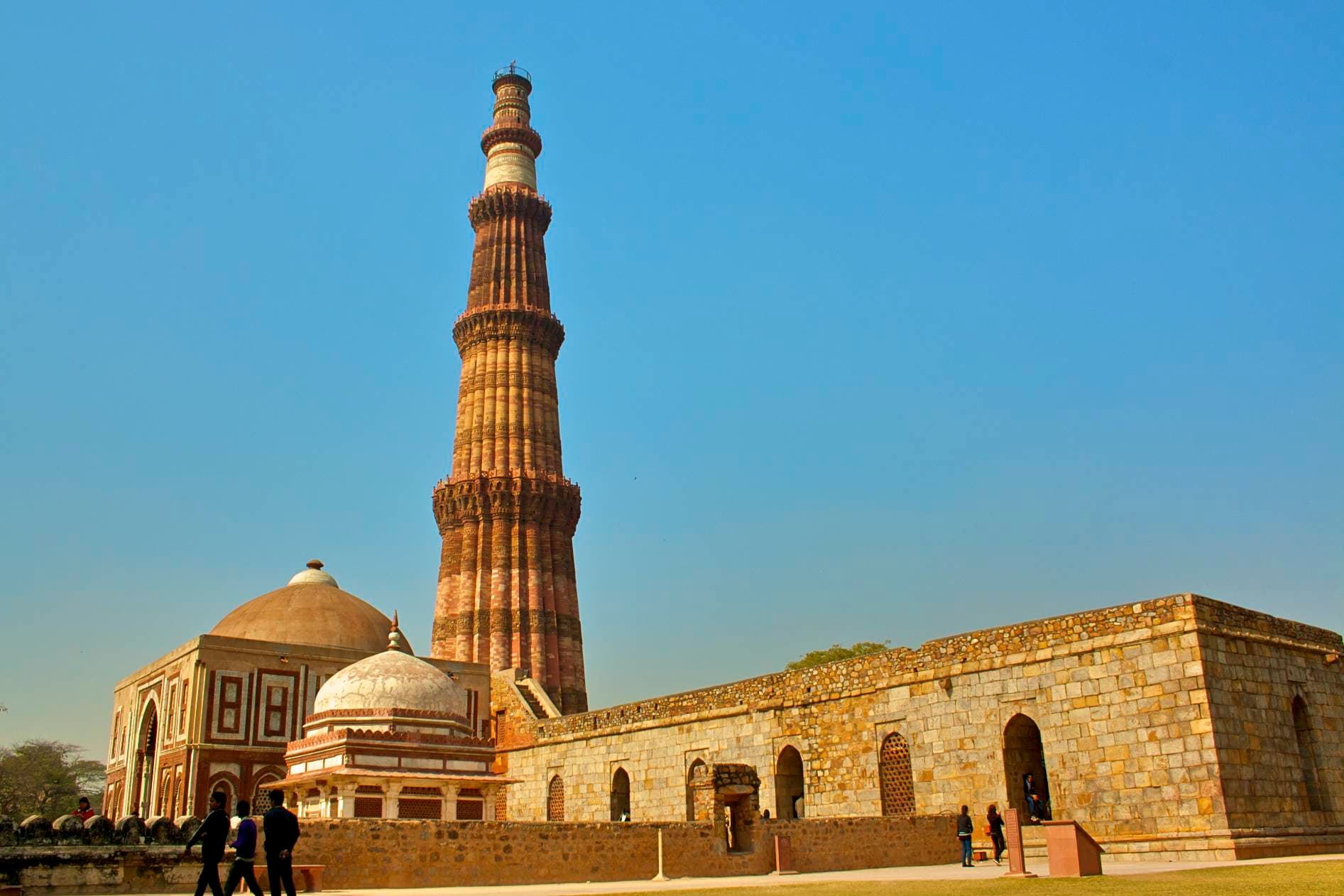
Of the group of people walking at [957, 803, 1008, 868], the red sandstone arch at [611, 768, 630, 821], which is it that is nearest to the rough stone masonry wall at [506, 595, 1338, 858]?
the red sandstone arch at [611, 768, 630, 821]

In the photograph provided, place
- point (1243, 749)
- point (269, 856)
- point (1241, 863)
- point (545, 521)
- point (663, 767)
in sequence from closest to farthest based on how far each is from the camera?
point (269, 856) → point (1241, 863) → point (1243, 749) → point (663, 767) → point (545, 521)

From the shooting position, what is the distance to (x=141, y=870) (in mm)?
11945

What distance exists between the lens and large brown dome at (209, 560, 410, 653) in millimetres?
30766

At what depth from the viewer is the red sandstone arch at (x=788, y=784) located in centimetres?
2172

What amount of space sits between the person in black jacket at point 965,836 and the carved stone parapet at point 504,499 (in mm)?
23211

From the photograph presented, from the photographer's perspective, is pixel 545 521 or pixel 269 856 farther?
pixel 545 521

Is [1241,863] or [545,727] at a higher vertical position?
[545,727]

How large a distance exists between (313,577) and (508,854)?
74.7 feet

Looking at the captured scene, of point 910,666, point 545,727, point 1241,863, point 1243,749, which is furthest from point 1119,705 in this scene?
point 545,727

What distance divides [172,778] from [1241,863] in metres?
24.0

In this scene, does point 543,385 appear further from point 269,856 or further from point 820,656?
point 269,856

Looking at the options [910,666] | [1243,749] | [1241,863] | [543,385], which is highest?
[543,385]

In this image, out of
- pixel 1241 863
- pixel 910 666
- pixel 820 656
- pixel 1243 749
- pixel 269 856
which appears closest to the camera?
pixel 269 856

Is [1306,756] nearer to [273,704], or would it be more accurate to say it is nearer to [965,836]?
[965,836]
